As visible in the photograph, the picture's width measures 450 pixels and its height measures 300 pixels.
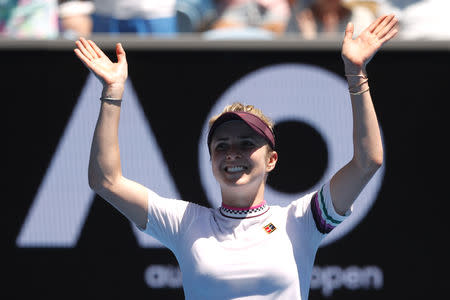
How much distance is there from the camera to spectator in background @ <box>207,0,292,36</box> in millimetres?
5242

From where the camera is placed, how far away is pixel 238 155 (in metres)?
3.02

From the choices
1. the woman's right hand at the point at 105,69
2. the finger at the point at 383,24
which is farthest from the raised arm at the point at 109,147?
the finger at the point at 383,24

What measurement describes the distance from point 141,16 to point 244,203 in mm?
2406

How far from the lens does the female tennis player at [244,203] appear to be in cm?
288

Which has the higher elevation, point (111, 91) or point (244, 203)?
point (111, 91)

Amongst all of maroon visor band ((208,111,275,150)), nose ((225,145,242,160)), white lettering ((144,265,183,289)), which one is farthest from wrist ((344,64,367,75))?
white lettering ((144,265,183,289))

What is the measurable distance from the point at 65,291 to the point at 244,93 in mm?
1432

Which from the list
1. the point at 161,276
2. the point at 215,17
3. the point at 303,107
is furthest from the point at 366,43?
the point at 215,17

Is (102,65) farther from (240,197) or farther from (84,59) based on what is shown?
(240,197)

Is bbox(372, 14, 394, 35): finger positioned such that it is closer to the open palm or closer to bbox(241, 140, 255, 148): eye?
bbox(241, 140, 255, 148): eye

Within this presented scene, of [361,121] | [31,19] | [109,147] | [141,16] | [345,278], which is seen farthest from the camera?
[31,19]

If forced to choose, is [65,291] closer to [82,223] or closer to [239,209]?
[82,223]

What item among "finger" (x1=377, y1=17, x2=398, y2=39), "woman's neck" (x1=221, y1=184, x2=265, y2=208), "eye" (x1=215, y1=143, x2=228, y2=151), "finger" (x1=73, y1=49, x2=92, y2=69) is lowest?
"woman's neck" (x1=221, y1=184, x2=265, y2=208)

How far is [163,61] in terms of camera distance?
A: 4.40 metres
